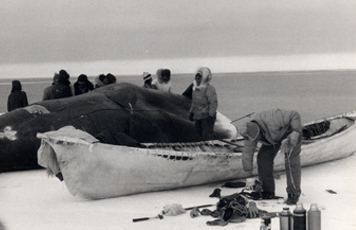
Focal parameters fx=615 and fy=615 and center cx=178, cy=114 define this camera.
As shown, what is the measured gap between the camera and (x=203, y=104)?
7156 millimetres

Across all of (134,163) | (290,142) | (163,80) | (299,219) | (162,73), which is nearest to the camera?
(299,219)

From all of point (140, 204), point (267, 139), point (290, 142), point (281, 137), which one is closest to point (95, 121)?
point (140, 204)

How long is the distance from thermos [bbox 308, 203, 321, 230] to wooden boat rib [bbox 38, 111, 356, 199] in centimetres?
114

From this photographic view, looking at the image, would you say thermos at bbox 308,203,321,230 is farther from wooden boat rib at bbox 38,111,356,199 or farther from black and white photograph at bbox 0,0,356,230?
wooden boat rib at bbox 38,111,356,199

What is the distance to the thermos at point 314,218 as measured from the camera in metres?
5.11

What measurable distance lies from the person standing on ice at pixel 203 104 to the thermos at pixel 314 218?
2.26 m

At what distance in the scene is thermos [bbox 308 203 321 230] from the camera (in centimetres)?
511

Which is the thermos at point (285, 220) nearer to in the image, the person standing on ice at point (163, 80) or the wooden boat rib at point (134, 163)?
the wooden boat rib at point (134, 163)

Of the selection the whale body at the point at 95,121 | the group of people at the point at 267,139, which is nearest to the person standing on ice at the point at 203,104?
the group of people at the point at 267,139

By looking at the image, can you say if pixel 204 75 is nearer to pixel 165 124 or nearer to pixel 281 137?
pixel 165 124

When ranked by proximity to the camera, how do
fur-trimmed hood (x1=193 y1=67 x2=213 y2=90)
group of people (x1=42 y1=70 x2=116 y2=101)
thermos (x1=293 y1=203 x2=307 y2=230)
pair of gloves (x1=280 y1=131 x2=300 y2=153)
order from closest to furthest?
thermos (x1=293 y1=203 x2=307 y2=230) < pair of gloves (x1=280 y1=131 x2=300 y2=153) < fur-trimmed hood (x1=193 y1=67 x2=213 y2=90) < group of people (x1=42 y1=70 x2=116 y2=101)

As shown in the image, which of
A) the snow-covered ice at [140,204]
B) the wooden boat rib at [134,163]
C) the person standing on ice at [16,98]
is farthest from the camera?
the person standing on ice at [16,98]

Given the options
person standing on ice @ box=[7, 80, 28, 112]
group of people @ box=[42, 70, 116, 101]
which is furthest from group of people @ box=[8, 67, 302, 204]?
person standing on ice @ box=[7, 80, 28, 112]

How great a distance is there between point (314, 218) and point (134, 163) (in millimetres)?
1942
